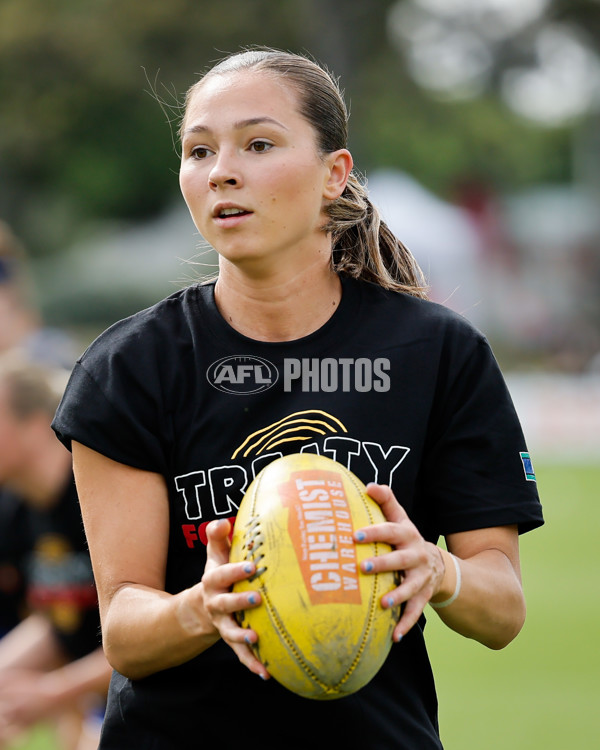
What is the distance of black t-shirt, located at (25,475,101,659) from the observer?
5355mm

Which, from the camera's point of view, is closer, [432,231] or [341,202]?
[341,202]

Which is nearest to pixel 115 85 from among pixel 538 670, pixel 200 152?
pixel 538 670

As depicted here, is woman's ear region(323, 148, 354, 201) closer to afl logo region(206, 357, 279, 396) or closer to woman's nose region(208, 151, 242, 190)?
woman's nose region(208, 151, 242, 190)

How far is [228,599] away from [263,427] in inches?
22.0

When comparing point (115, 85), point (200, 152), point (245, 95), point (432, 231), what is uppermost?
point (115, 85)

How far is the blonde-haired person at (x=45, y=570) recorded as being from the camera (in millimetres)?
5367

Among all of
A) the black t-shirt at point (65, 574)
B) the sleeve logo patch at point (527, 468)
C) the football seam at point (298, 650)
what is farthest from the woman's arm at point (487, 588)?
the black t-shirt at point (65, 574)

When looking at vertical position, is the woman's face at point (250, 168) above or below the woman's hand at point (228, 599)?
above

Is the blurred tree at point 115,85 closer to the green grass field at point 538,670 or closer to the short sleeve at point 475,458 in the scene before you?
the green grass field at point 538,670

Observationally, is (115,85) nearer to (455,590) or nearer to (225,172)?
(225,172)

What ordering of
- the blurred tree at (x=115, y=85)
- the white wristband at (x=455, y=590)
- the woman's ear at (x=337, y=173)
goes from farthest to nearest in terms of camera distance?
1. the blurred tree at (x=115, y=85)
2. the woman's ear at (x=337, y=173)
3. the white wristband at (x=455, y=590)

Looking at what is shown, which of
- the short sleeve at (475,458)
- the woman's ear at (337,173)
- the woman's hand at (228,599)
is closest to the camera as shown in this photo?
the woman's hand at (228,599)

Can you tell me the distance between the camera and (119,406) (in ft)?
9.36

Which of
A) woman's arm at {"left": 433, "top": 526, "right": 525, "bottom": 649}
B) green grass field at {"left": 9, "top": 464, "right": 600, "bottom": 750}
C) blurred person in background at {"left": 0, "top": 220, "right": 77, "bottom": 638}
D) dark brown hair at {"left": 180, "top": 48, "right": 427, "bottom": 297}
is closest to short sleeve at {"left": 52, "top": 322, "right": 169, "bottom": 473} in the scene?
dark brown hair at {"left": 180, "top": 48, "right": 427, "bottom": 297}
